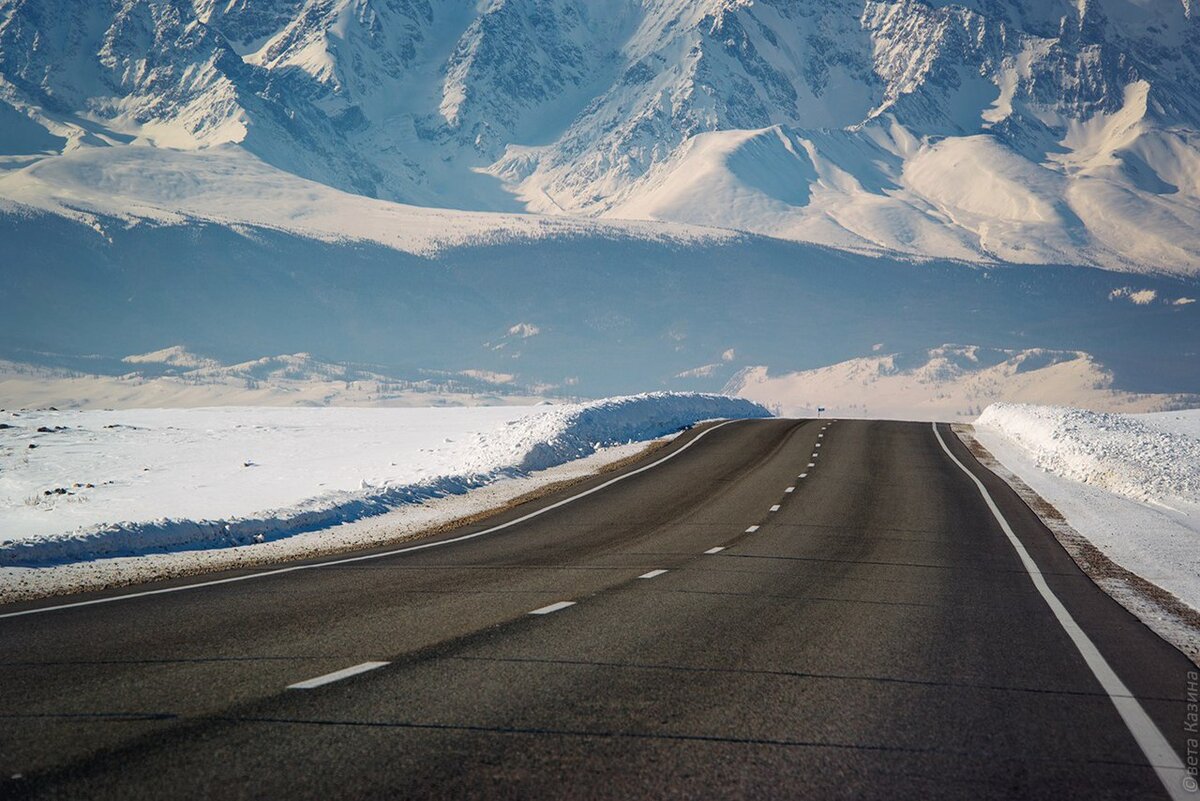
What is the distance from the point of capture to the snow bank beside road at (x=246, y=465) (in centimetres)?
1872

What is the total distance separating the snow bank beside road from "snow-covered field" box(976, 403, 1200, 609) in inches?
521

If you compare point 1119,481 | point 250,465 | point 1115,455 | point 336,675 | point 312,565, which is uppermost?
point 250,465

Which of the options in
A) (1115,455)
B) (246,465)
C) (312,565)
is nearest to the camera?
(312,565)

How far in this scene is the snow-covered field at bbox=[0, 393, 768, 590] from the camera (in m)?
18.5

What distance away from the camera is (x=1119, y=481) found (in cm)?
2892

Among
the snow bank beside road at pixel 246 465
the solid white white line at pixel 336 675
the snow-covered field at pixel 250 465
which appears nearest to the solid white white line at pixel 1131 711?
the solid white white line at pixel 336 675

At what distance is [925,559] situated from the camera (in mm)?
16000

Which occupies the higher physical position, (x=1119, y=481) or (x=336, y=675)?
(x=336, y=675)

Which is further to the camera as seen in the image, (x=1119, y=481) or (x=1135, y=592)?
(x=1119, y=481)

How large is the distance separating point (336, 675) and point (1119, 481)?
25423 millimetres

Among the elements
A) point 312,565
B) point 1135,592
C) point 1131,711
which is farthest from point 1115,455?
point 1131,711

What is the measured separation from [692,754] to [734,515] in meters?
14.8

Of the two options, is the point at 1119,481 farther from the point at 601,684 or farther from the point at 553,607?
the point at 601,684

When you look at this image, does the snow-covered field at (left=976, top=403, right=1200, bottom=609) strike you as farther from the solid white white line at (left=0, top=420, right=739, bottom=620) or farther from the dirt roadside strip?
the solid white white line at (left=0, top=420, right=739, bottom=620)
